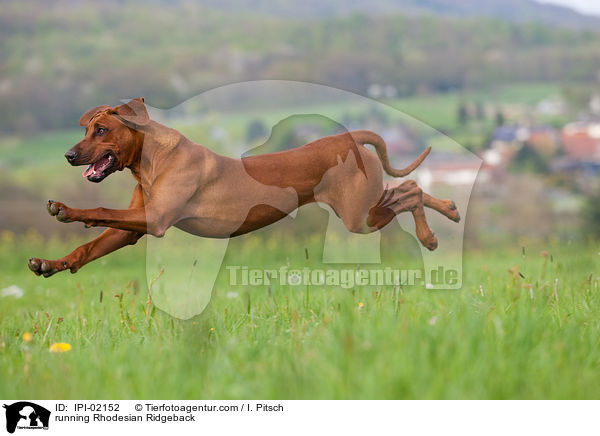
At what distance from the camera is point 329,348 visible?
2.61 metres

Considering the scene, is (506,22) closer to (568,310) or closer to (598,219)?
(598,219)

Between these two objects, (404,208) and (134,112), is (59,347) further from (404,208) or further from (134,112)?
(404,208)

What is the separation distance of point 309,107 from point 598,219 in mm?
7821

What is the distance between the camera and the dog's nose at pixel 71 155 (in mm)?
2994

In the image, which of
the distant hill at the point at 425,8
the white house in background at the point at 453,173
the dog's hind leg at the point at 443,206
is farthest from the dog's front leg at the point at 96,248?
the distant hill at the point at 425,8

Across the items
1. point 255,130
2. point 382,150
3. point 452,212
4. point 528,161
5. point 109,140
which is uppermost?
point 528,161

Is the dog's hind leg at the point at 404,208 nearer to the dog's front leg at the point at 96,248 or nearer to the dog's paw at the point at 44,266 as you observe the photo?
the dog's front leg at the point at 96,248

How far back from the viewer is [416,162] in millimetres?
3738

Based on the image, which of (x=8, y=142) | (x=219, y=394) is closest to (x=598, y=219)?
(x=219, y=394)

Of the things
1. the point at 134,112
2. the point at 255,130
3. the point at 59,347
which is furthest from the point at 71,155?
the point at 255,130

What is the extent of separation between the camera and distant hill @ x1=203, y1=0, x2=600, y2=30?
19.8 meters
